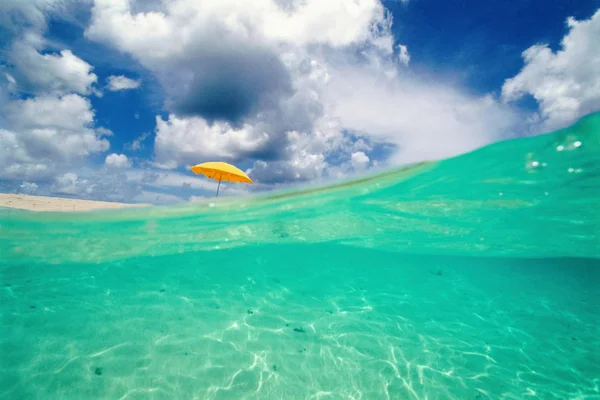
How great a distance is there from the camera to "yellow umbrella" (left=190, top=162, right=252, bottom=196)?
1202 centimetres

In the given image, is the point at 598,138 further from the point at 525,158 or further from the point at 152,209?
the point at 152,209

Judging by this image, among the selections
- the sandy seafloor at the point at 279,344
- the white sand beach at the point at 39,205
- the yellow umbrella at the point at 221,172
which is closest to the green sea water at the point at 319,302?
the sandy seafloor at the point at 279,344

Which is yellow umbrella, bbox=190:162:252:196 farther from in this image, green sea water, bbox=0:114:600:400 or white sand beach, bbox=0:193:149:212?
white sand beach, bbox=0:193:149:212

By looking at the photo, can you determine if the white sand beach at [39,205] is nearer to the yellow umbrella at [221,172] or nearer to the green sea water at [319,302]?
the green sea water at [319,302]

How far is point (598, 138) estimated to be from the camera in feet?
29.5

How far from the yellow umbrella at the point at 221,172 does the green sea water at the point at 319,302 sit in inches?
62.2

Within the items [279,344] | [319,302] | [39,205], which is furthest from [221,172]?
[39,205]

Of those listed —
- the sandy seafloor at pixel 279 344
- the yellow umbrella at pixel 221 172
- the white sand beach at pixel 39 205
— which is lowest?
the sandy seafloor at pixel 279 344

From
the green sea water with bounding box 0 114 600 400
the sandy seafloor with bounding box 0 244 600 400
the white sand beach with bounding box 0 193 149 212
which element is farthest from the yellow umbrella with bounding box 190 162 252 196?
the sandy seafloor with bounding box 0 244 600 400

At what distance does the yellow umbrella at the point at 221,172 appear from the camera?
12.0 m

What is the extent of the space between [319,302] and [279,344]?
361cm

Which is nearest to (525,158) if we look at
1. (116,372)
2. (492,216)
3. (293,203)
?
(492,216)

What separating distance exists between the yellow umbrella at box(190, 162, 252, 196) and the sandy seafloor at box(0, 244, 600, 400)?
502 cm

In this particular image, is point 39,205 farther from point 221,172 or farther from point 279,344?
point 279,344
